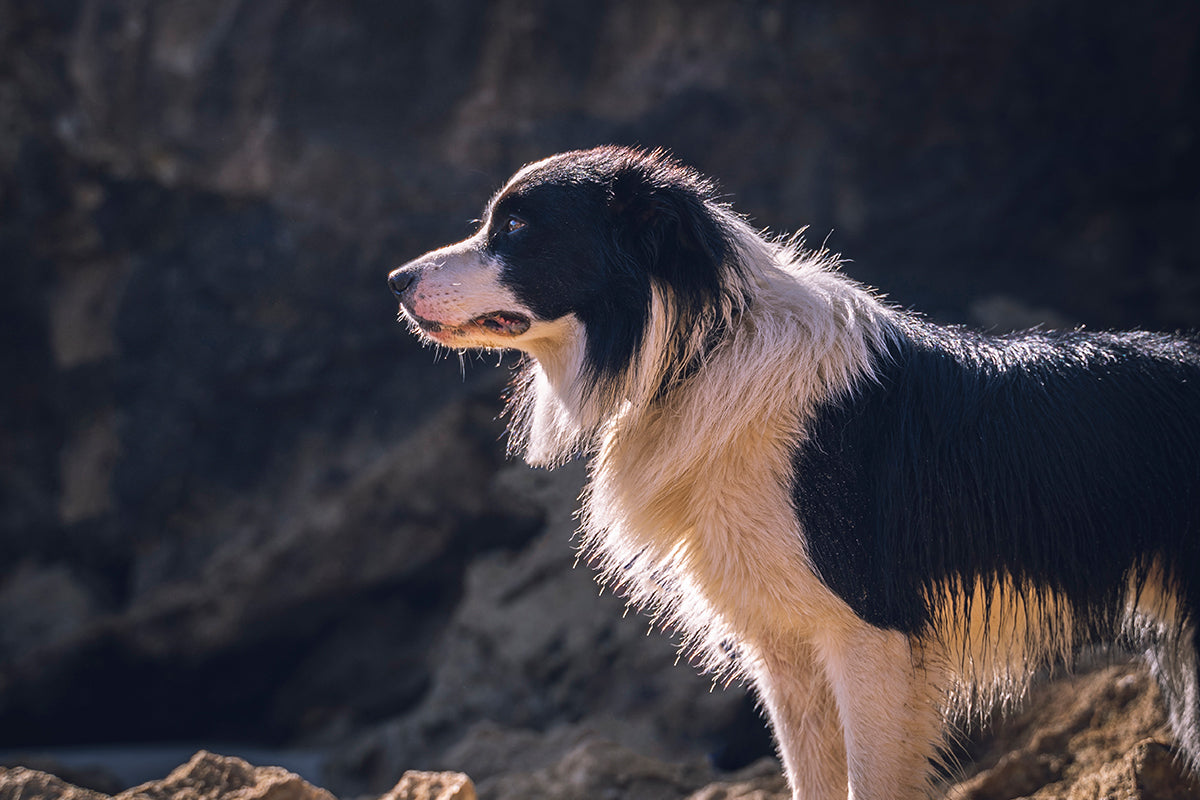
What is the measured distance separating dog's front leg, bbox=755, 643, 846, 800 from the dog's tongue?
1.09 metres

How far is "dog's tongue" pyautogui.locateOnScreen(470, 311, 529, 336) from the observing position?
8.54 feet

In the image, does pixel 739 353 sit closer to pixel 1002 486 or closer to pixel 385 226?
pixel 1002 486

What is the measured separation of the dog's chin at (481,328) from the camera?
260 centimetres

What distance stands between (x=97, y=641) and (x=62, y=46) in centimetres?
335

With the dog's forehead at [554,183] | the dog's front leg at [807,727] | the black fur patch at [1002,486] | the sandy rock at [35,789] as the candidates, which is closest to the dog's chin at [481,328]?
the dog's forehead at [554,183]

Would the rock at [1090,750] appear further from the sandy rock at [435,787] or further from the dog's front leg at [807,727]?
the sandy rock at [435,787]

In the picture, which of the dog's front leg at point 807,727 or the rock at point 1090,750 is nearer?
the dog's front leg at point 807,727

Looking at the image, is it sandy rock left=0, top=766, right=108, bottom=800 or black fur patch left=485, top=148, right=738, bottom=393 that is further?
sandy rock left=0, top=766, right=108, bottom=800

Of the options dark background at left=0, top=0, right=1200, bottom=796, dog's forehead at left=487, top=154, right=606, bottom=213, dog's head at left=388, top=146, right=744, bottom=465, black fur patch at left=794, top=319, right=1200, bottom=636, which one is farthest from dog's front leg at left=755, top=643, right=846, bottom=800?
dark background at left=0, top=0, right=1200, bottom=796

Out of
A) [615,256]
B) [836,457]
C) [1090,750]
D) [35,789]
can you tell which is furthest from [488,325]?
[1090,750]

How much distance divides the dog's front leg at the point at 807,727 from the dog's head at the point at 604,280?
2.77 feet

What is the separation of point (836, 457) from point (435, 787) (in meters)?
1.59

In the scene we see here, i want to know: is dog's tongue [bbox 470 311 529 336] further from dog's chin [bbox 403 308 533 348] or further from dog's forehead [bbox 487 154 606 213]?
dog's forehead [bbox 487 154 606 213]

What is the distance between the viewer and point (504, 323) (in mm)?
2613
